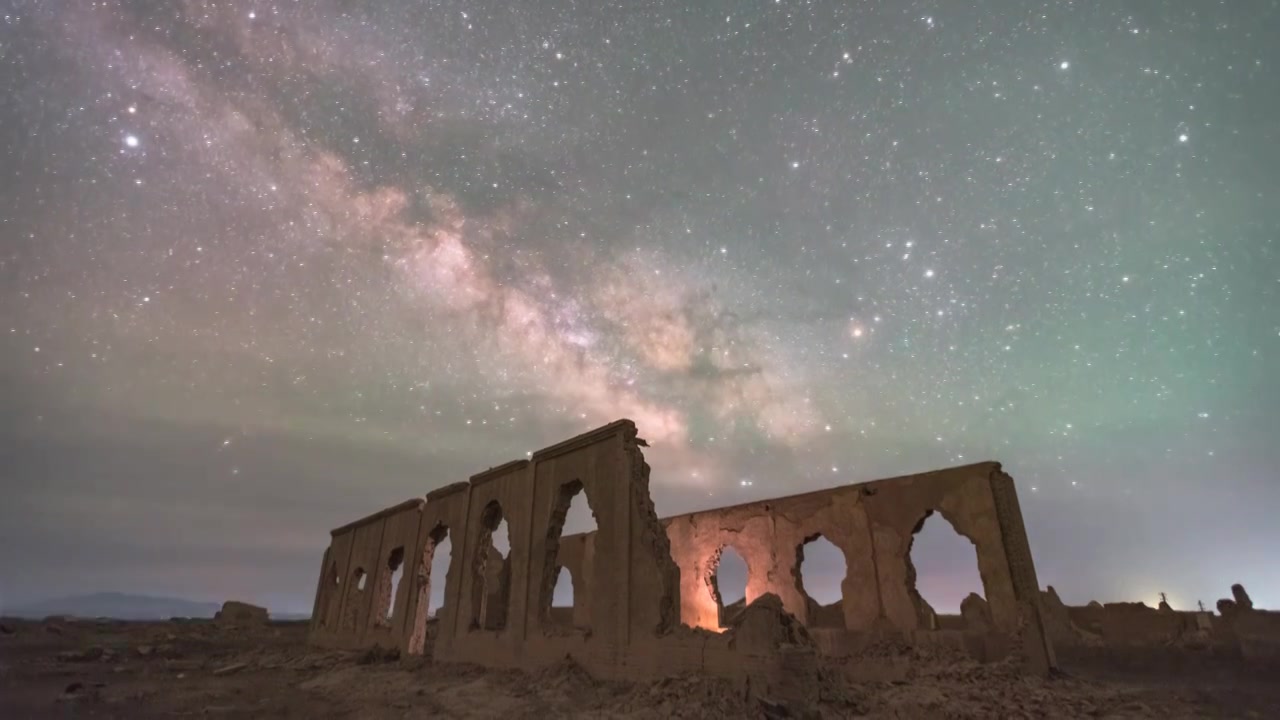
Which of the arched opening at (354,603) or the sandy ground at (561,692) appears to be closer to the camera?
the sandy ground at (561,692)

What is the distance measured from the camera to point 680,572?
1391 centimetres

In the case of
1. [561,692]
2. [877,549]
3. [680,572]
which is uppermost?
[877,549]

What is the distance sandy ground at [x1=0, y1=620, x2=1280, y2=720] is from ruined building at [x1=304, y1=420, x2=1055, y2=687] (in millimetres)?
563

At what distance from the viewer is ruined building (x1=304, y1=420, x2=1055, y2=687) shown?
9781 millimetres

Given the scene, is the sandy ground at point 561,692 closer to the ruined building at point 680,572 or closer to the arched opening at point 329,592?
the ruined building at point 680,572

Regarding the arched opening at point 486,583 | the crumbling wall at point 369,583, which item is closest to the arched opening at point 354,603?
the crumbling wall at point 369,583

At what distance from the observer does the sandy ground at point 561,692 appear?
8156 millimetres

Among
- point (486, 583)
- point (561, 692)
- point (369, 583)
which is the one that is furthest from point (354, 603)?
point (561, 692)

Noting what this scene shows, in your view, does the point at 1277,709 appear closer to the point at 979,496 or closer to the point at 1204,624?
the point at 979,496

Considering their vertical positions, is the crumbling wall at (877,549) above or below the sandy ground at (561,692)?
above

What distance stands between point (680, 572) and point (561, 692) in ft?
Answer: 15.5

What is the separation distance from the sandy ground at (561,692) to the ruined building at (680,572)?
563 mm

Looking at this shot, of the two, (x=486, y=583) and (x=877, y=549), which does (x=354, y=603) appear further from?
(x=877, y=549)

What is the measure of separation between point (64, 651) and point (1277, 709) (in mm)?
28347
